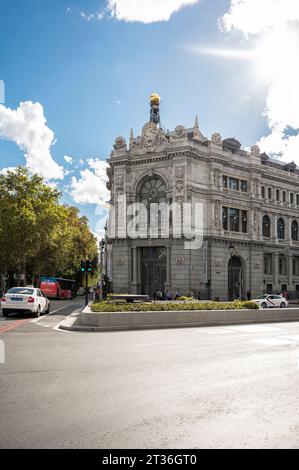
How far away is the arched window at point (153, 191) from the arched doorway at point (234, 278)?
37.9ft

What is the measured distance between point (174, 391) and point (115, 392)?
0.93 m

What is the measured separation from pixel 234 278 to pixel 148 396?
161ft

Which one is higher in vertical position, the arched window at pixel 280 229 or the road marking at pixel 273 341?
the arched window at pixel 280 229

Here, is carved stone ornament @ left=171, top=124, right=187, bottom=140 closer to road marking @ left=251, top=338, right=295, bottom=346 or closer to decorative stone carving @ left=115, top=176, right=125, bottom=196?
decorative stone carving @ left=115, top=176, right=125, bottom=196

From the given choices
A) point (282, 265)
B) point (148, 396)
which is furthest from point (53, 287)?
point (148, 396)

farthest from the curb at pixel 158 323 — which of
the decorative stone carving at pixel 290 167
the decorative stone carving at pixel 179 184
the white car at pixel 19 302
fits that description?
the decorative stone carving at pixel 290 167

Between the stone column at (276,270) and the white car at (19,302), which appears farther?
the stone column at (276,270)

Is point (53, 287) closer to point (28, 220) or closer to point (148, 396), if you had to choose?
point (28, 220)

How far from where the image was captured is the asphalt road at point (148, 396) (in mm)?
4953

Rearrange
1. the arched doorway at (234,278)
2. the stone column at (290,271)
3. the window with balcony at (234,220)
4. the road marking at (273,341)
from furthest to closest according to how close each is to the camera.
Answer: the stone column at (290,271), the window with balcony at (234,220), the arched doorway at (234,278), the road marking at (273,341)

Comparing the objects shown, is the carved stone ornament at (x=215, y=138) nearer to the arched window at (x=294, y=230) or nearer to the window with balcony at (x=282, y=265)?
the arched window at (x=294, y=230)

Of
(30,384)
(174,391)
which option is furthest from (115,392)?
(30,384)

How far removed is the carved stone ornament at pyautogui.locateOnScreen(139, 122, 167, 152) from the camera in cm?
5231

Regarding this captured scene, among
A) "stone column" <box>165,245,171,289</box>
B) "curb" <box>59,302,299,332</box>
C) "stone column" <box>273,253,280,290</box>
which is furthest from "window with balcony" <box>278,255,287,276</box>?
"curb" <box>59,302,299,332</box>
